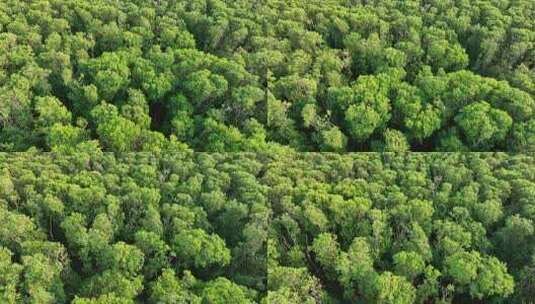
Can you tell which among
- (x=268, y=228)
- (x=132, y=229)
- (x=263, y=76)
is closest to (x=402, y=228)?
(x=268, y=228)

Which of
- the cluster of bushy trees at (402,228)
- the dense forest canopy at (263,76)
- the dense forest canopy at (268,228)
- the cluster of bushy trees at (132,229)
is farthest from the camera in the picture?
the dense forest canopy at (263,76)

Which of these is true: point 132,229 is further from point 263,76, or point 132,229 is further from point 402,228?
point 402,228

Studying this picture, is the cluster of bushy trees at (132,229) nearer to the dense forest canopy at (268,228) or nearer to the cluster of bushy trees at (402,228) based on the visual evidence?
the dense forest canopy at (268,228)

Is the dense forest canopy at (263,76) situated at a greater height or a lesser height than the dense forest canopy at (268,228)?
greater

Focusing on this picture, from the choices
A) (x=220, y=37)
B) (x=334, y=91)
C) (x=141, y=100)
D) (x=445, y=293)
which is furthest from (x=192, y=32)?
(x=445, y=293)

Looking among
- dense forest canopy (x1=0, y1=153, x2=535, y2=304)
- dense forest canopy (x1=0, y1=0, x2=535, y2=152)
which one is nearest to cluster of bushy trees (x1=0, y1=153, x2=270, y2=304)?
dense forest canopy (x1=0, y1=153, x2=535, y2=304)

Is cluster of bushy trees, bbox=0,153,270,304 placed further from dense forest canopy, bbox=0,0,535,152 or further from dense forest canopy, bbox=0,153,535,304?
dense forest canopy, bbox=0,0,535,152

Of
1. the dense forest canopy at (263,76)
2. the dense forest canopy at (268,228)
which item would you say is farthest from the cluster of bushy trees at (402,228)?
the dense forest canopy at (263,76)
